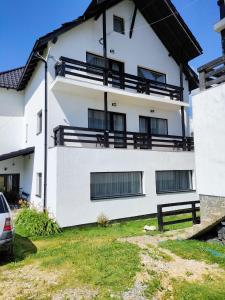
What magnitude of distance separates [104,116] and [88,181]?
4.59 meters

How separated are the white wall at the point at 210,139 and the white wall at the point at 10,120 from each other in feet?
41.9

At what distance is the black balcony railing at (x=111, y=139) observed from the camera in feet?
35.8

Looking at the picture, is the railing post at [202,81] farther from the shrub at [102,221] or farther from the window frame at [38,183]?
the window frame at [38,183]

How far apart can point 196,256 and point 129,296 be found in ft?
9.34

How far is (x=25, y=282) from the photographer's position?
5.45 m

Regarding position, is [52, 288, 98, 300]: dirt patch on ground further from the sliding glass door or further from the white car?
the sliding glass door

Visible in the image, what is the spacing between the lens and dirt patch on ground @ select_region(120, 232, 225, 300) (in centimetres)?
524

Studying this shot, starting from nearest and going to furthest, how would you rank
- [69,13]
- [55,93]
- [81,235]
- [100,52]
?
[81,235] → [55,93] → [100,52] → [69,13]

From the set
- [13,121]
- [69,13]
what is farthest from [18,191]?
[69,13]

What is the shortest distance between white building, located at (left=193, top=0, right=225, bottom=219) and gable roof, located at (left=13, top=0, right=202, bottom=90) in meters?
8.72

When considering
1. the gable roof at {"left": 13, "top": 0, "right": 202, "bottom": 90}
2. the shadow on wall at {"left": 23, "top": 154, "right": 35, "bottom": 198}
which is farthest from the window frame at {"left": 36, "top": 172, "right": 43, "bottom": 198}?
the gable roof at {"left": 13, "top": 0, "right": 202, "bottom": 90}

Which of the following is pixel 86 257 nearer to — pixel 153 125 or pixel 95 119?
→ pixel 95 119

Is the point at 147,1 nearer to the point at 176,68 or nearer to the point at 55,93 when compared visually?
the point at 176,68

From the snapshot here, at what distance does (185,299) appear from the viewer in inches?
181
